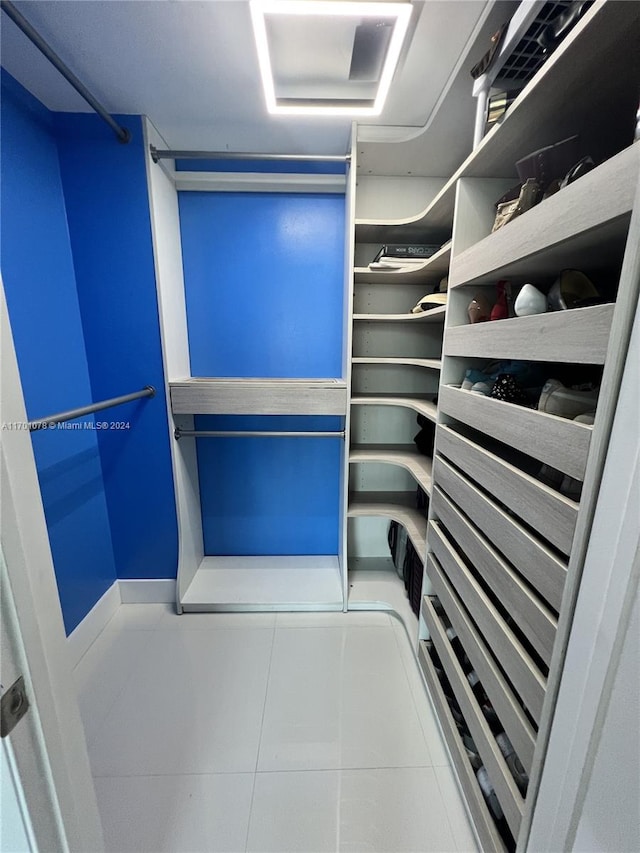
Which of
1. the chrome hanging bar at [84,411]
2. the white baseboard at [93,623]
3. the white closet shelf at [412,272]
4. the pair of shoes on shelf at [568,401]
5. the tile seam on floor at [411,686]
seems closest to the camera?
the pair of shoes on shelf at [568,401]

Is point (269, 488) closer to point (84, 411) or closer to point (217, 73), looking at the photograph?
point (84, 411)

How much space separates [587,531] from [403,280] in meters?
1.45

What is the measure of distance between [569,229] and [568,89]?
371mm

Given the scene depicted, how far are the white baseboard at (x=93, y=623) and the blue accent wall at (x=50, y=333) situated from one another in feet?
0.12

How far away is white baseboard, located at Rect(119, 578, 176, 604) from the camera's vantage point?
1.74m

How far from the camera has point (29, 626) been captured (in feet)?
1.36

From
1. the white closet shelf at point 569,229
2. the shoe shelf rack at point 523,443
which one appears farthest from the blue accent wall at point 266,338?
the white closet shelf at point 569,229

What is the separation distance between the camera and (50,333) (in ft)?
4.25

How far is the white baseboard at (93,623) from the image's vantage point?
1.41 meters

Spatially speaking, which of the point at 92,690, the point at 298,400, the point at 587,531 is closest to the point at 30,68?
the point at 298,400

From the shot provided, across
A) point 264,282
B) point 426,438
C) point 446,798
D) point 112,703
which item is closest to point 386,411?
point 426,438

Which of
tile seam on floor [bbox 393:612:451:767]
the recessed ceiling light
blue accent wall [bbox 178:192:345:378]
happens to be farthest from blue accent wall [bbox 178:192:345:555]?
tile seam on floor [bbox 393:612:451:767]

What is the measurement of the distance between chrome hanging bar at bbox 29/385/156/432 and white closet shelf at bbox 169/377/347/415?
12 cm

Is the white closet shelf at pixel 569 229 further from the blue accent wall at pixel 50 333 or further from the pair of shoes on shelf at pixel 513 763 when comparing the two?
the blue accent wall at pixel 50 333
